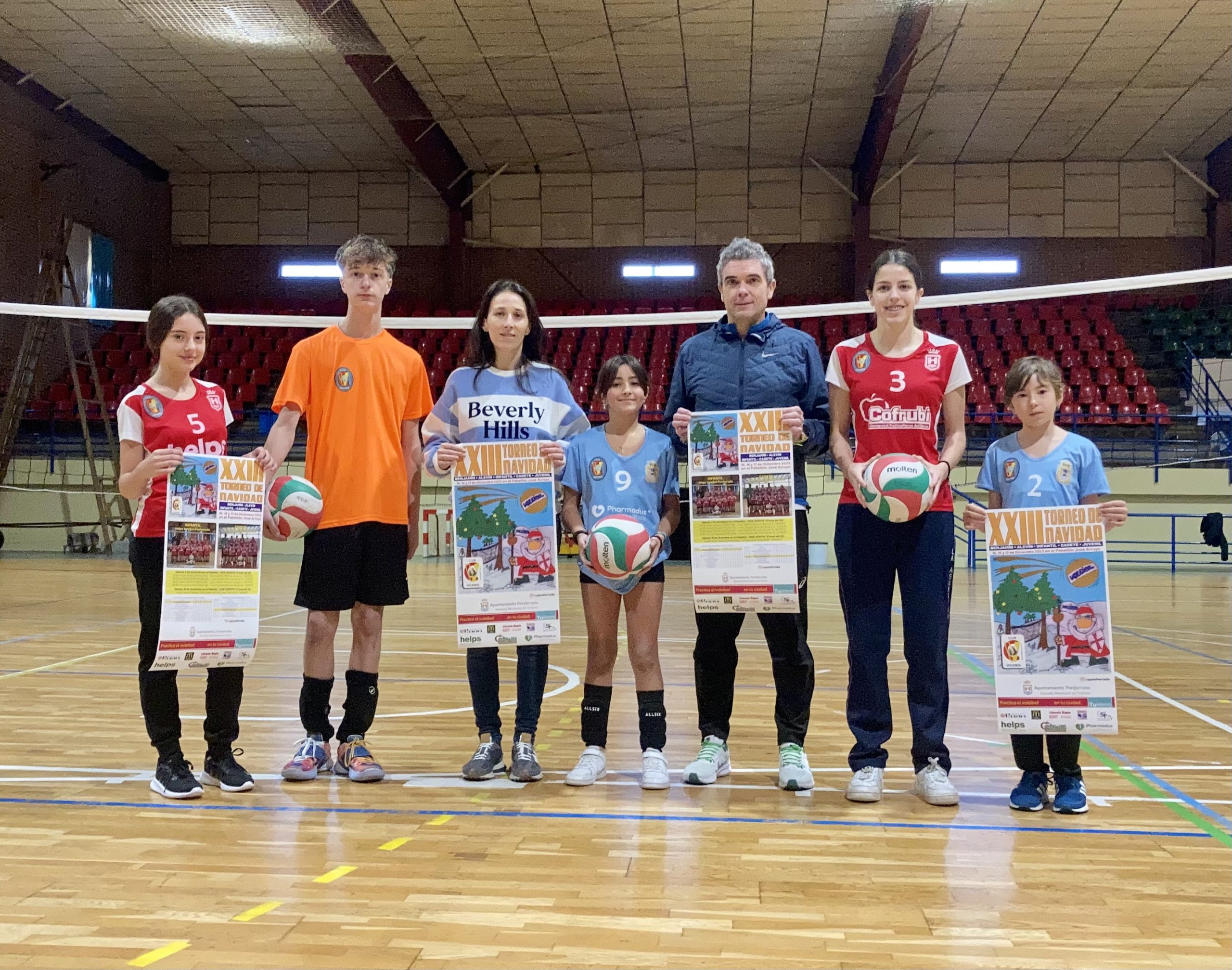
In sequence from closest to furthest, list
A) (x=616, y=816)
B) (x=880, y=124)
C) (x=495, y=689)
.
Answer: (x=616, y=816) → (x=495, y=689) → (x=880, y=124)

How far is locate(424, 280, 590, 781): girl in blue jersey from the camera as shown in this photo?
11.3 ft

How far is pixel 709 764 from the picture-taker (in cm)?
337

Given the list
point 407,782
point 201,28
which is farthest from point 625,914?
point 201,28

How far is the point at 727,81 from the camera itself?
46.9 feet

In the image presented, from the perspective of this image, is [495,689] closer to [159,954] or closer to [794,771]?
[794,771]

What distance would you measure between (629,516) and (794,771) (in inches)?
36.8

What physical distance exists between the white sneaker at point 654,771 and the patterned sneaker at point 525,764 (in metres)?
0.34

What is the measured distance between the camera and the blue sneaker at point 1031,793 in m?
3.12

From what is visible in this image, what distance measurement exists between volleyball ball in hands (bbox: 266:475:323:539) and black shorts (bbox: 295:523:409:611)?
52mm

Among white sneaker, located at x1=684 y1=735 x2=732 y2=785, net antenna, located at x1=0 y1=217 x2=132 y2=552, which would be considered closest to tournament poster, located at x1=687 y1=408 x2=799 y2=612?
white sneaker, located at x1=684 y1=735 x2=732 y2=785

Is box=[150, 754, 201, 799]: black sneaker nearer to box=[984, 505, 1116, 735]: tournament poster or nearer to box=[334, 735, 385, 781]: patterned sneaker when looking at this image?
box=[334, 735, 385, 781]: patterned sneaker

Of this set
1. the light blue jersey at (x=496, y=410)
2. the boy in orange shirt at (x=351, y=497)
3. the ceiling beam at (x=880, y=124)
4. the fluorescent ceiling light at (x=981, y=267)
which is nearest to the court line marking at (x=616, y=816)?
the boy in orange shirt at (x=351, y=497)

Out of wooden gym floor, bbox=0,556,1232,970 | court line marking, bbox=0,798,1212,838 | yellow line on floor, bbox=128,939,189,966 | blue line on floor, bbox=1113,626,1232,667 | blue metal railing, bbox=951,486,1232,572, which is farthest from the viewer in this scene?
blue metal railing, bbox=951,486,1232,572

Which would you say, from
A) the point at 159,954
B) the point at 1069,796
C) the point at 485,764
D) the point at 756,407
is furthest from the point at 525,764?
the point at 1069,796
